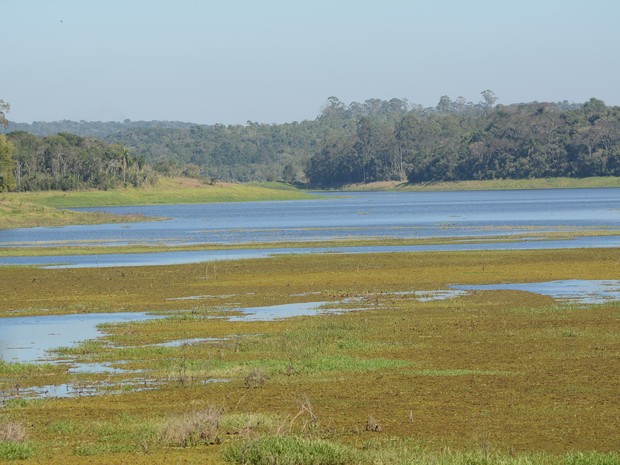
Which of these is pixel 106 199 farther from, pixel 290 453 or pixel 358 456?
pixel 290 453

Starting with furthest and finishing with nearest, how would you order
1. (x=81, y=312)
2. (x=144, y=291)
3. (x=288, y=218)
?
1. (x=288, y=218)
2. (x=144, y=291)
3. (x=81, y=312)

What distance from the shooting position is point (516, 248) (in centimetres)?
5797

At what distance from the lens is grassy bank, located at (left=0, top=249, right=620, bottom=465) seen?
16.2 meters

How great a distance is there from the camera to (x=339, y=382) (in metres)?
22.3

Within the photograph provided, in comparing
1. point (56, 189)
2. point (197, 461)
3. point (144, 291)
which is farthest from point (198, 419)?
point (56, 189)

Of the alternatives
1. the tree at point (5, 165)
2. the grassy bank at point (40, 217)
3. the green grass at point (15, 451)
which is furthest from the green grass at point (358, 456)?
the tree at point (5, 165)

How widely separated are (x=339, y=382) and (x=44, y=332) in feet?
38.7

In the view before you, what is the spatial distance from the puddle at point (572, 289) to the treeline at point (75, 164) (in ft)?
391

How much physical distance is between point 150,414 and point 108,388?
119 inches

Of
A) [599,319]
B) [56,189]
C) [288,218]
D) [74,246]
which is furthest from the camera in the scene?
[56,189]

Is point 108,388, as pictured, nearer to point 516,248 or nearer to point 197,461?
point 197,461

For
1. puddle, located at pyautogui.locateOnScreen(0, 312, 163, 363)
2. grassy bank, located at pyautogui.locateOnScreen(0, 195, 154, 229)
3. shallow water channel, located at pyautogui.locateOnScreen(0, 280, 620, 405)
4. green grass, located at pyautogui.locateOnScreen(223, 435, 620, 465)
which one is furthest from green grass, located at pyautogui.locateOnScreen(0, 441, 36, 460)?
grassy bank, located at pyautogui.locateOnScreen(0, 195, 154, 229)

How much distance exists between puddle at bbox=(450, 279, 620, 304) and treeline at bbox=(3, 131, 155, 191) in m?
119

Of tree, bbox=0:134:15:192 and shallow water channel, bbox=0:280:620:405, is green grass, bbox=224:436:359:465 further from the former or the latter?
tree, bbox=0:134:15:192
